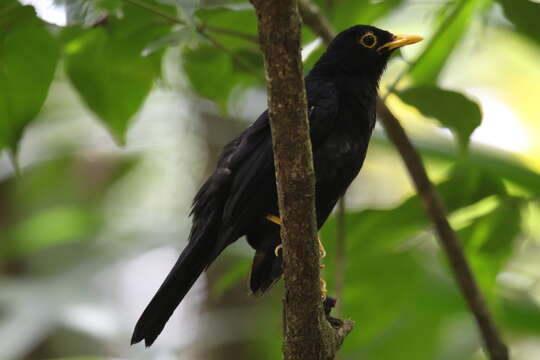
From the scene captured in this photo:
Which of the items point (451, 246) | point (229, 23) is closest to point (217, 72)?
point (229, 23)

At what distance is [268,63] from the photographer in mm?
2240

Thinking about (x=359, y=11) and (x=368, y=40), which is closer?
(x=359, y=11)

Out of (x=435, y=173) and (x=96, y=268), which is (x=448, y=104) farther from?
(x=435, y=173)

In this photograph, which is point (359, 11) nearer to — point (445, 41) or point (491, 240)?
point (445, 41)

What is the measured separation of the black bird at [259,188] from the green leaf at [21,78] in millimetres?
812

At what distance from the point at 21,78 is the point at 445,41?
1.89 m

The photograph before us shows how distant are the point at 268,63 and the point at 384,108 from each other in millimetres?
1730

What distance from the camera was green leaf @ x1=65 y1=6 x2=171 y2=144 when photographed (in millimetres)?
3531

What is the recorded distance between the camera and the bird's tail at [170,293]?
3.35 metres

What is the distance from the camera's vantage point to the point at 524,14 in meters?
3.28

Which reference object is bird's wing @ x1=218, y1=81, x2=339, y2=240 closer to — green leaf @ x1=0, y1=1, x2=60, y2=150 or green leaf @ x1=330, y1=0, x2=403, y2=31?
green leaf @ x1=330, y1=0, x2=403, y2=31

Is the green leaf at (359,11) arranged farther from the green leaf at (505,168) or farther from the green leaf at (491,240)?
the green leaf at (491,240)

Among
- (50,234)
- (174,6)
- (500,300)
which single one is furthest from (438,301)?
(50,234)

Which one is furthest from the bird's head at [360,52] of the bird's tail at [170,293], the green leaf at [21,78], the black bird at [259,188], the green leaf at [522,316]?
the green leaf at [21,78]
